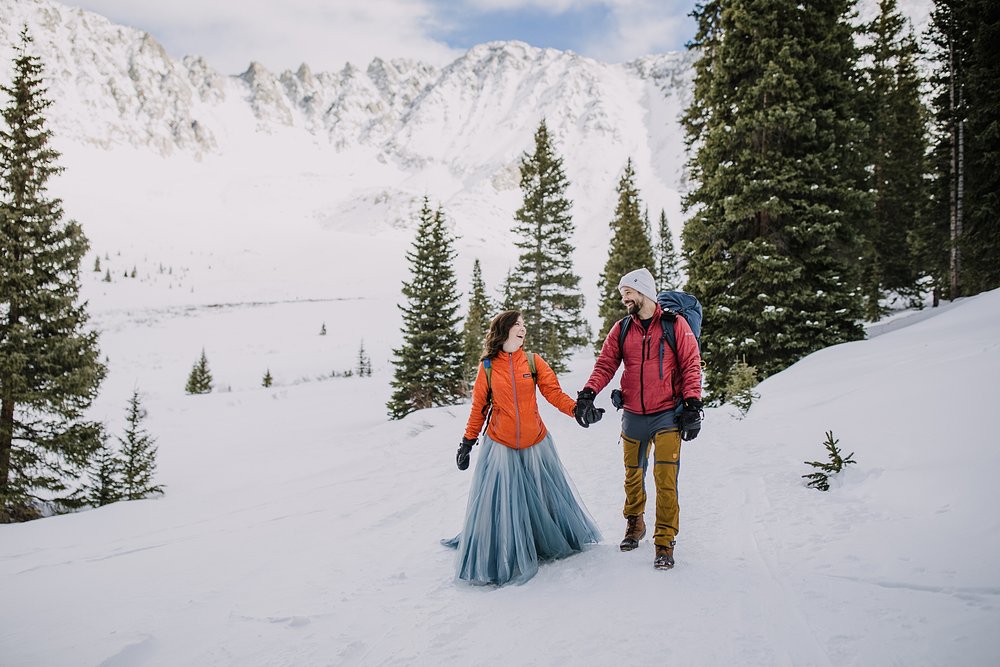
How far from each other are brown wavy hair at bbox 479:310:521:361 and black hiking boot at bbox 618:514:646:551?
2026mm

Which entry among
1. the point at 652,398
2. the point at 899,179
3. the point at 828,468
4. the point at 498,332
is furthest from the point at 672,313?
the point at 899,179

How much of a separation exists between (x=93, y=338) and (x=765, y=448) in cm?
1367

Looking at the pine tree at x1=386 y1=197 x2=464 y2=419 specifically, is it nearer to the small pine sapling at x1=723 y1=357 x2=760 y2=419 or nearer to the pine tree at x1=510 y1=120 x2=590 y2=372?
the pine tree at x1=510 y1=120 x2=590 y2=372

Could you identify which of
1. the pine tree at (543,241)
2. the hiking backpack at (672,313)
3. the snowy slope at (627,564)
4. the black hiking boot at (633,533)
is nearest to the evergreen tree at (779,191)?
the snowy slope at (627,564)

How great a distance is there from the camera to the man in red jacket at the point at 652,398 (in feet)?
14.0

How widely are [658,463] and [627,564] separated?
890mm

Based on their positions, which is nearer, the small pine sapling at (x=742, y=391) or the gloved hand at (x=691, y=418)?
the gloved hand at (x=691, y=418)

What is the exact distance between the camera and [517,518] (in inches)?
173

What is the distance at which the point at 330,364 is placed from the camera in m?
47.7

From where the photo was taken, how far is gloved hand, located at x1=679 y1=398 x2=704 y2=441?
4.18 metres

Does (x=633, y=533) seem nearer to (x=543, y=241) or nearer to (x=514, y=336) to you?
(x=514, y=336)

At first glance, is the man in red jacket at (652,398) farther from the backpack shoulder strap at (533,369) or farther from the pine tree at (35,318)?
the pine tree at (35,318)

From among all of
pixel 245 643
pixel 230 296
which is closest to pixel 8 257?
pixel 245 643

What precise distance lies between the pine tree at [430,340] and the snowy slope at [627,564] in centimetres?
1230
